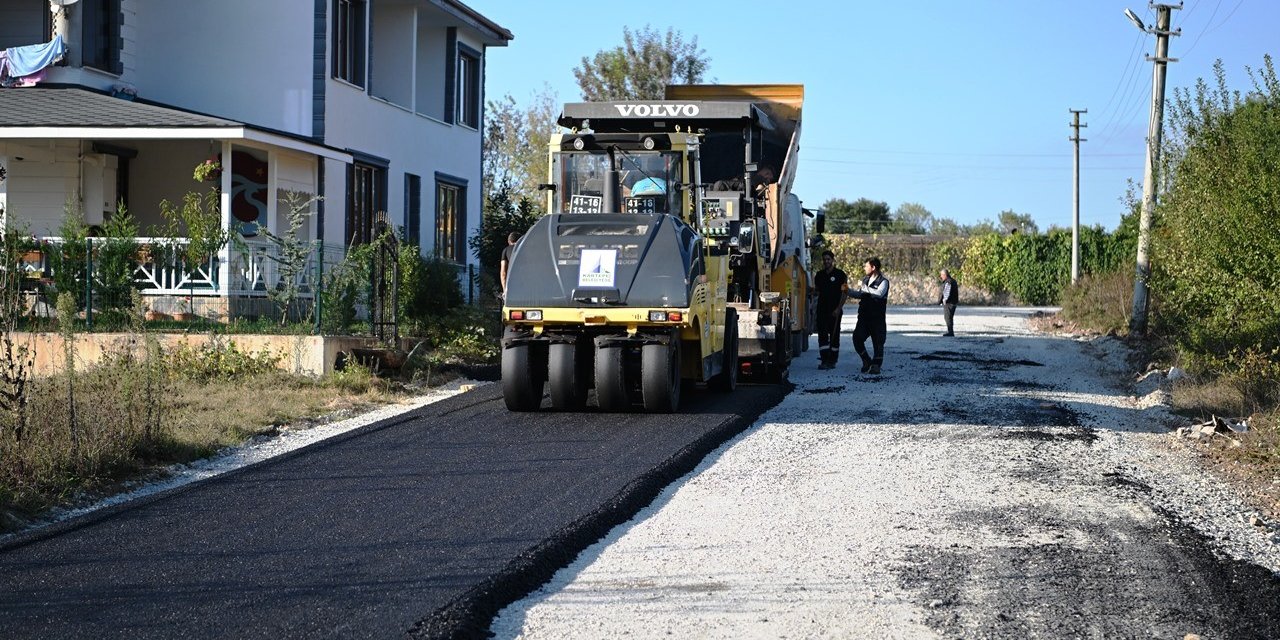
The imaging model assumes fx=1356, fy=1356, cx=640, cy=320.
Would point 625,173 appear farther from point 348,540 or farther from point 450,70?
point 450,70

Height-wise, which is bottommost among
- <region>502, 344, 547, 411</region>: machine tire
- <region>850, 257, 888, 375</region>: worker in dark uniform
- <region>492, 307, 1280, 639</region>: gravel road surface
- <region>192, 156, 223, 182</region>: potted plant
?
<region>492, 307, 1280, 639</region>: gravel road surface

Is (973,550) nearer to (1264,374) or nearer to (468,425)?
(468,425)

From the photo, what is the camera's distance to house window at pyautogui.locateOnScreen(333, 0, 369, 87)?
2325 cm

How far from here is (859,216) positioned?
105 m

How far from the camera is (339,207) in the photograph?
23.1m

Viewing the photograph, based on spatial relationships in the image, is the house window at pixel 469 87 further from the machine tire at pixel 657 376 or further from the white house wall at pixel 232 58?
the machine tire at pixel 657 376

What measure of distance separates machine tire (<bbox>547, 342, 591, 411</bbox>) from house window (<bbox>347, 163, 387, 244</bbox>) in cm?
1147

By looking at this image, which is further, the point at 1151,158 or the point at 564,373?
the point at 1151,158

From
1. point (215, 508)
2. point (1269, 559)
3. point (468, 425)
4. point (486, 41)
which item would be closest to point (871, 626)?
point (1269, 559)

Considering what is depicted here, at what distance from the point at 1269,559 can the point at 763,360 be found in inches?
392

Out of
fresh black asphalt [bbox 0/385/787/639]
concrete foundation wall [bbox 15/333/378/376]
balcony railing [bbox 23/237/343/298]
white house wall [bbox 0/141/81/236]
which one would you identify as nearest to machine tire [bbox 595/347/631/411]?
fresh black asphalt [bbox 0/385/787/639]

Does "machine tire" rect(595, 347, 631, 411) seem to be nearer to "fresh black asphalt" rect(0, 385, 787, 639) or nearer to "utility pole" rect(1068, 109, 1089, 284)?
"fresh black asphalt" rect(0, 385, 787, 639)

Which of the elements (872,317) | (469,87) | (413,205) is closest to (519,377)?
(872,317)

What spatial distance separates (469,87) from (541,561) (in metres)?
23.5
